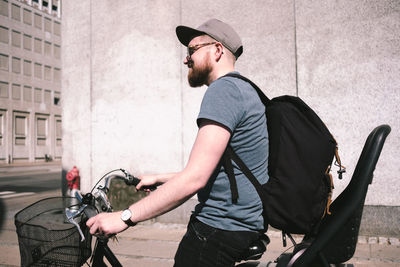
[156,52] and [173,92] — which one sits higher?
[156,52]

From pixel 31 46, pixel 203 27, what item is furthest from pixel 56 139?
pixel 203 27

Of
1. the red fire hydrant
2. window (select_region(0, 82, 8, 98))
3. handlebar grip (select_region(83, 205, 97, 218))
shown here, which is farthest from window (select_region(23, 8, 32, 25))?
handlebar grip (select_region(83, 205, 97, 218))

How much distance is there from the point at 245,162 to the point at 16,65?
4714 centimetres

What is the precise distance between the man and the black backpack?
0.05 metres

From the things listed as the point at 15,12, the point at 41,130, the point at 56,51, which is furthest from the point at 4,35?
Answer: the point at 41,130

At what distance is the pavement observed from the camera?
4570 mm

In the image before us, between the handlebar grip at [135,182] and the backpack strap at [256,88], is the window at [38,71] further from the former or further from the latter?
the backpack strap at [256,88]

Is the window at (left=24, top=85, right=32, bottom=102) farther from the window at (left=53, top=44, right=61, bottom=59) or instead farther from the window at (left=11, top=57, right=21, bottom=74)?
the window at (left=53, top=44, right=61, bottom=59)

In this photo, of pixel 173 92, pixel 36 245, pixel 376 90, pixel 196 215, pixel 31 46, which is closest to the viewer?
pixel 196 215

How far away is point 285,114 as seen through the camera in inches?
62.3

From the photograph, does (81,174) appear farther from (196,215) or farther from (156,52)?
(196,215)

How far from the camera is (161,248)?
529 cm

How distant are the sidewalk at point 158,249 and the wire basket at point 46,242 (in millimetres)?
2701

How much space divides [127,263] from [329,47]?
4.49 metres
